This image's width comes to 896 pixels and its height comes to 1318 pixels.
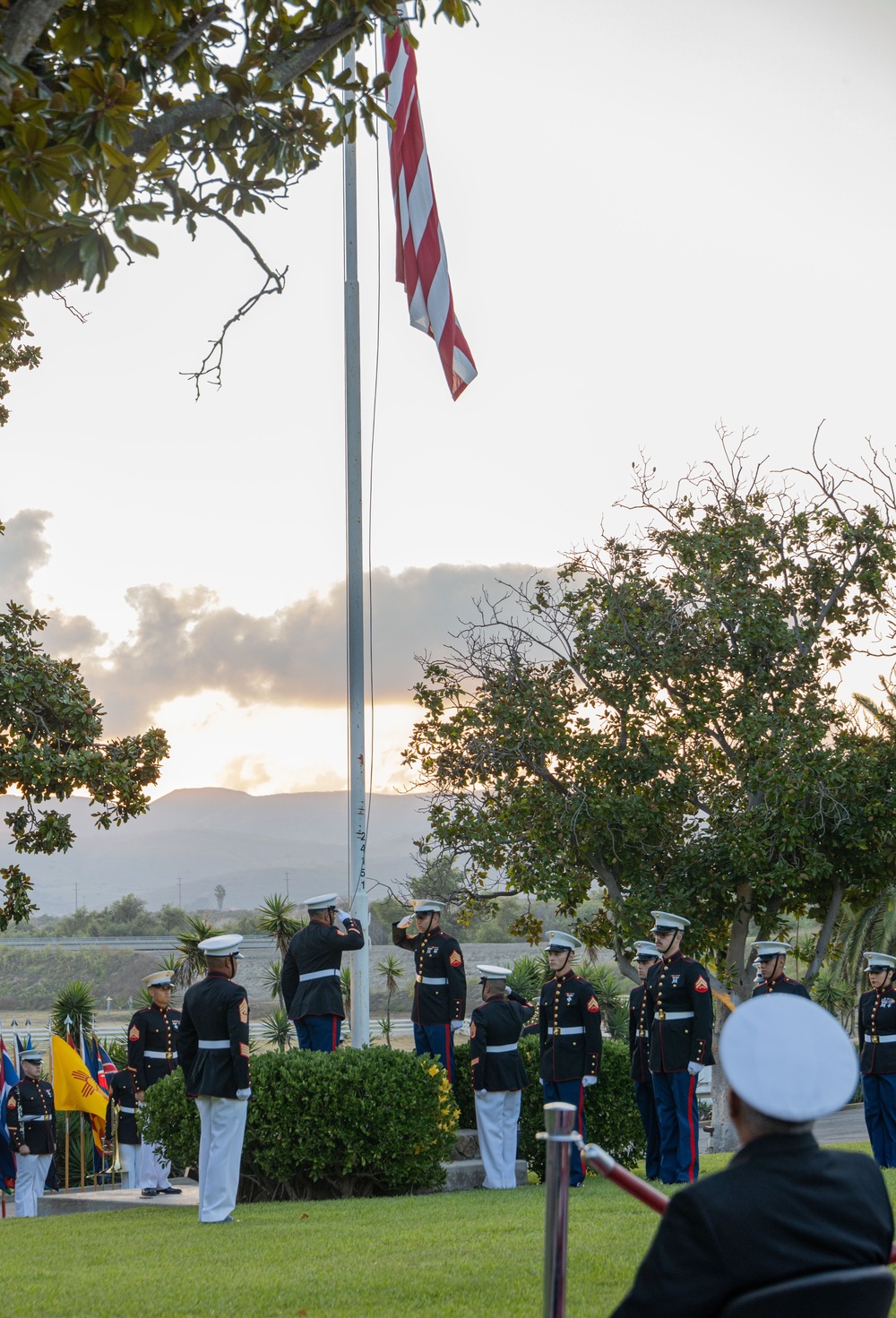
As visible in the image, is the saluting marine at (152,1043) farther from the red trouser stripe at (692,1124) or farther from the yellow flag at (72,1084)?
the red trouser stripe at (692,1124)

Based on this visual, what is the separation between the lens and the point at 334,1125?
10547mm

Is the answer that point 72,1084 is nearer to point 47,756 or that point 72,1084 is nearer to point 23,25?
point 47,756

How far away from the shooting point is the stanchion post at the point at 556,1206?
10.3ft

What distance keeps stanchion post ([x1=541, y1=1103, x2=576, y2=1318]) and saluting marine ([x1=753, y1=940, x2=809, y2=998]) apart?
28.8 ft

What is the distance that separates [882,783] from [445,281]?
30.2 ft

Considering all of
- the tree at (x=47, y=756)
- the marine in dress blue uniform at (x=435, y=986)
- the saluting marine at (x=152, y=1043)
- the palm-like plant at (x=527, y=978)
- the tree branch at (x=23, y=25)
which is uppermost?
the tree branch at (x=23, y=25)

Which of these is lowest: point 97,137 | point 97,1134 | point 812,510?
point 97,1134

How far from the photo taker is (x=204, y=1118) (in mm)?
9469

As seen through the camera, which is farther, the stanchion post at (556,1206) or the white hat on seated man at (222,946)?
the white hat on seated man at (222,946)

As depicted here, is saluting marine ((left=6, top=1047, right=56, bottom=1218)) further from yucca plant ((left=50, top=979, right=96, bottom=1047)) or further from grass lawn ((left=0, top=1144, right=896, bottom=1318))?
yucca plant ((left=50, top=979, right=96, bottom=1047))

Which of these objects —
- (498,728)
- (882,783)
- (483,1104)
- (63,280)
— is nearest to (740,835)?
(882,783)

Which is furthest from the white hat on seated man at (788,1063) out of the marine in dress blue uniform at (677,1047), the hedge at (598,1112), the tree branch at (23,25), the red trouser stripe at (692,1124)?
the hedge at (598,1112)

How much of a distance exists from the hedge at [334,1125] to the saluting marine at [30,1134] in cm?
652

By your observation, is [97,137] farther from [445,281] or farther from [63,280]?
[445,281]
